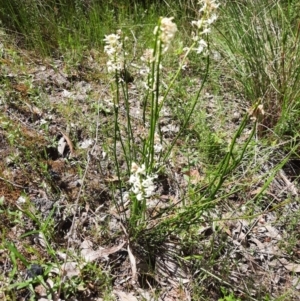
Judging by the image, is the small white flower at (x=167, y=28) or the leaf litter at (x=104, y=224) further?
the leaf litter at (x=104, y=224)

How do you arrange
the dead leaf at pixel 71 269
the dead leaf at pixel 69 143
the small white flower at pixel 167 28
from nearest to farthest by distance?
the small white flower at pixel 167 28 → the dead leaf at pixel 71 269 → the dead leaf at pixel 69 143

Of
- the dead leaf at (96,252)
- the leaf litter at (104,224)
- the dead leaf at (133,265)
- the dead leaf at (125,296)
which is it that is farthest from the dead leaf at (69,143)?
the dead leaf at (125,296)

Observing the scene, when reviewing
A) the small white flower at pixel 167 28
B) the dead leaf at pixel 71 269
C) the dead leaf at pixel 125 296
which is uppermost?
the small white flower at pixel 167 28

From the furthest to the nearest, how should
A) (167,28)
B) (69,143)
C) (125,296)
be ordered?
(69,143) → (125,296) → (167,28)

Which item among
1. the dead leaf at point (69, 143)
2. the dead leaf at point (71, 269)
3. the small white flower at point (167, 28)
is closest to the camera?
the small white flower at point (167, 28)

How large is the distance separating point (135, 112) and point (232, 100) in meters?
0.78

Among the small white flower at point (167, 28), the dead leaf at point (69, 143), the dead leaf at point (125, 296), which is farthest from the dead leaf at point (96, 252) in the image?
the small white flower at point (167, 28)

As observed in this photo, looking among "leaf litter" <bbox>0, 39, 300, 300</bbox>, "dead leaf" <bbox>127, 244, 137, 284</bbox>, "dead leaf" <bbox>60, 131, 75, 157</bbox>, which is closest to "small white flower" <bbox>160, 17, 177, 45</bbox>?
"leaf litter" <bbox>0, 39, 300, 300</bbox>

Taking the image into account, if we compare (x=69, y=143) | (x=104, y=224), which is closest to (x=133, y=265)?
(x=104, y=224)

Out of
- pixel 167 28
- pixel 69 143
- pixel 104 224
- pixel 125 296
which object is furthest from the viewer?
pixel 69 143

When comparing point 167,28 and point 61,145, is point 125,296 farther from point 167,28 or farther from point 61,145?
point 167,28

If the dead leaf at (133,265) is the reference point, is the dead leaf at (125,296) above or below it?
below

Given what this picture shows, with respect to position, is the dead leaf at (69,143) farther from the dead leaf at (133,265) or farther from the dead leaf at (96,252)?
the dead leaf at (133,265)

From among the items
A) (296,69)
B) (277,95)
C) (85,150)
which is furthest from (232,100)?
(85,150)
